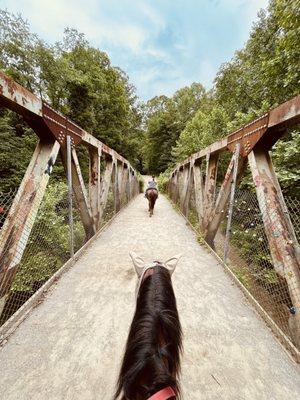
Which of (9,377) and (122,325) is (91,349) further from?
(9,377)

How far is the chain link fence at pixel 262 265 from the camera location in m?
2.43

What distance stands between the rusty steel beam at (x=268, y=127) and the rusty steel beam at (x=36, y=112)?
2.75m

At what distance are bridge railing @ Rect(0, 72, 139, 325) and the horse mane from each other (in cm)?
179

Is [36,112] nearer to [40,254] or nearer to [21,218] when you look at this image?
[21,218]

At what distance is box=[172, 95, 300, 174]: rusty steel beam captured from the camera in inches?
89.5

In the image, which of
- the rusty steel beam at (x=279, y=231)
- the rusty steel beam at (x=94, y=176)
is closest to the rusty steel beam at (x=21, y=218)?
the rusty steel beam at (x=94, y=176)

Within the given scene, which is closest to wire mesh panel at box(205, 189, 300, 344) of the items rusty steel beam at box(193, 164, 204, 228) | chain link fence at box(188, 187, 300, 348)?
chain link fence at box(188, 187, 300, 348)

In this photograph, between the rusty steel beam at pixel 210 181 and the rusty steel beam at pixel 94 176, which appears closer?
the rusty steel beam at pixel 210 181

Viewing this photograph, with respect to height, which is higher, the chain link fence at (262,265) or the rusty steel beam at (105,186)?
the rusty steel beam at (105,186)

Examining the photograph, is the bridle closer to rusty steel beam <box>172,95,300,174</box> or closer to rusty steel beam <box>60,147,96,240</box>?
rusty steel beam <box>172,95,300,174</box>

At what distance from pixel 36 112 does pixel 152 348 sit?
2.72 meters

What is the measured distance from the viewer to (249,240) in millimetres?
6055

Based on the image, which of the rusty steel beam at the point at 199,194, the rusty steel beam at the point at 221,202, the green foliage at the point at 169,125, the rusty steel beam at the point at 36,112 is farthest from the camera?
the green foliage at the point at 169,125

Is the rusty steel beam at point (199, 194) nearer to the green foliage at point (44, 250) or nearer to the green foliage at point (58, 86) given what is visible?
the green foliage at point (44, 250)
